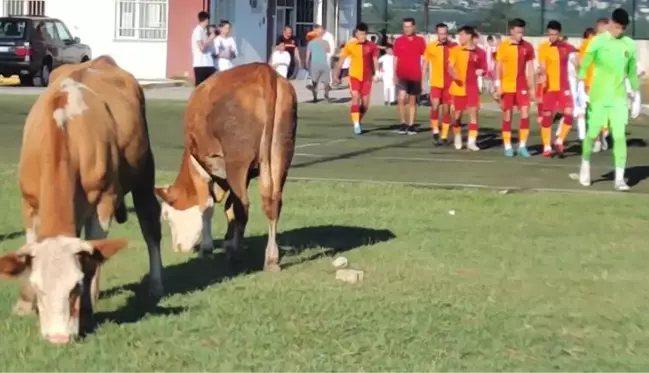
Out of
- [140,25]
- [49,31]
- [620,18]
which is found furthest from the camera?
[140,25]

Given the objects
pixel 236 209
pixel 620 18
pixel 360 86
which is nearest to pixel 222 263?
pixel 236 209

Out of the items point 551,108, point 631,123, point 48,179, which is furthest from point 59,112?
point 631,123

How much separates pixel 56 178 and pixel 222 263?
3.24m

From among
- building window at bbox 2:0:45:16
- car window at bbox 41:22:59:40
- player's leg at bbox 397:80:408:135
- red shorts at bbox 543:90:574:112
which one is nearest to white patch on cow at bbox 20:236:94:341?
red shorts at bbox 543:90:574:112

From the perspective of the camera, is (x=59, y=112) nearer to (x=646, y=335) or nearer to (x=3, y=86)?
(x=646, y=335)

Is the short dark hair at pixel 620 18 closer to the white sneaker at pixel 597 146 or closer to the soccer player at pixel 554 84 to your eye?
the soccer player at pixel 554 84

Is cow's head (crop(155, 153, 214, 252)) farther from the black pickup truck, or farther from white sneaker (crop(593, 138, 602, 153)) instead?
the black pickup truck

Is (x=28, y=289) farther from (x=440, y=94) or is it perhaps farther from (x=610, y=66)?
(x=440, y=94)

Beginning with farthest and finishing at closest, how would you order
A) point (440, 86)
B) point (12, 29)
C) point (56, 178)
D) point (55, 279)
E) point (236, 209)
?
point (12, 29)
point (440, 86)
point (236, 209)
point (56, 178)
point (55, 279)

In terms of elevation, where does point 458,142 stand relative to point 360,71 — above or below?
below

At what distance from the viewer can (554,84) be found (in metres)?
21.7

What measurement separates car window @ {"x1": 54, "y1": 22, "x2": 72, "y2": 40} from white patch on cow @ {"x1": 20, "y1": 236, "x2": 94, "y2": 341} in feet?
111

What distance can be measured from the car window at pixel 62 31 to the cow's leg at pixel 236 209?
30296mm

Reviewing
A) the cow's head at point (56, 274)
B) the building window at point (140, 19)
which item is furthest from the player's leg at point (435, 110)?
the building window at point (140, 19)
